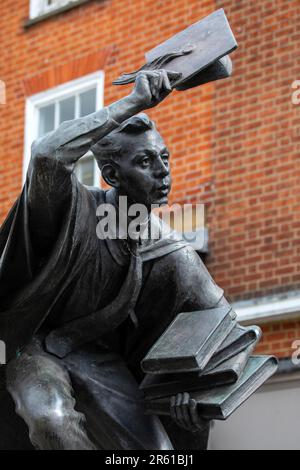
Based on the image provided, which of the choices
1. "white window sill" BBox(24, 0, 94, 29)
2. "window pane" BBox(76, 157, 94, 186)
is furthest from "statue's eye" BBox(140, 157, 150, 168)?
"white window sill" BBox(24, 0, 94, 29)

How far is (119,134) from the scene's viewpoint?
5.66 metres

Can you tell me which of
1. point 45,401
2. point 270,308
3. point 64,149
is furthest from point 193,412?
point 270,308

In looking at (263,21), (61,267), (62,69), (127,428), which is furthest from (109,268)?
(62,69)

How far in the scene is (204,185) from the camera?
13992 mm

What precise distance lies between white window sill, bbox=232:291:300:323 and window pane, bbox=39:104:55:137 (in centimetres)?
384

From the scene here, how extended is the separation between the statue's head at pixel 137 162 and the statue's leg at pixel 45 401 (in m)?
0.74

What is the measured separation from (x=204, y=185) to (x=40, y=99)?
9.56 ft

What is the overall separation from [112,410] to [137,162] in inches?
38.7

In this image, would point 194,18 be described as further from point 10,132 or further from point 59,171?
point 59,171

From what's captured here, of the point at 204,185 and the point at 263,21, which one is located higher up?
the point at 263,21

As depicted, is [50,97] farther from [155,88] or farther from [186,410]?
[186,410]

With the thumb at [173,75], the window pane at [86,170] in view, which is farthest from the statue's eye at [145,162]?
the window pane at [86,170]

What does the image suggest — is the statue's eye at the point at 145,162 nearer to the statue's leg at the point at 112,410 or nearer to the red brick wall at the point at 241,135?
the statue's leg at the point at 112,410

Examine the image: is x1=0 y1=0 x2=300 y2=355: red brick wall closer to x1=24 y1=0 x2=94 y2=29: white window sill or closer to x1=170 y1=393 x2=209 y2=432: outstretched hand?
x1=24 y1=0 x2=94 y2=29: white window sill
